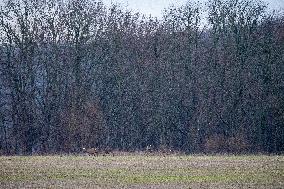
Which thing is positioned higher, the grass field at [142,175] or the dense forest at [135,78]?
the dense forest at [135,78]

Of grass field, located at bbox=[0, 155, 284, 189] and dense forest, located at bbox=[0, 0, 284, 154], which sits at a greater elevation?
dense forest, located at bbox=[0, 0, 284, 154]

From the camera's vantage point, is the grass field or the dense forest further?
the dense forest

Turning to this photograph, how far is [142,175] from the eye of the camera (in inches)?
867

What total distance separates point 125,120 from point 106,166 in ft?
84.1

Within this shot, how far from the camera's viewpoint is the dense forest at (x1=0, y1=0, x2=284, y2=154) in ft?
159

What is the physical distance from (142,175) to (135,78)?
98.0 feet

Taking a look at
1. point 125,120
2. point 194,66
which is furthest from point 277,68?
point 125,120

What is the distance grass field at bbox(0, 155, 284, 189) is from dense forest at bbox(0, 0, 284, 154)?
2177 cm

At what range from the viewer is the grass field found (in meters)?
18.8

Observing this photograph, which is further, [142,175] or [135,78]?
[135,78]

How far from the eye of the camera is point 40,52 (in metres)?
50.4

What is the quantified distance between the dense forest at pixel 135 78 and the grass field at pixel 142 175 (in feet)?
71.4

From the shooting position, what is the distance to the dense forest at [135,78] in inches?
1903

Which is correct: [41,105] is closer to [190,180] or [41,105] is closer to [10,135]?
[10,135]
